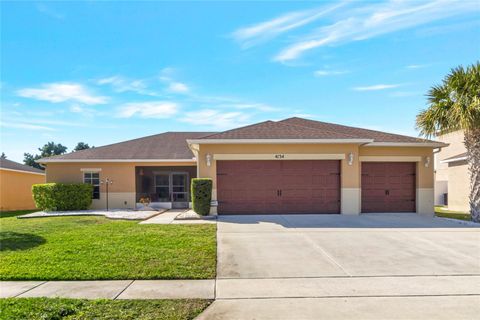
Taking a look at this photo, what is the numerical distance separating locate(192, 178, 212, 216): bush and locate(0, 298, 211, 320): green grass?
7627 millimetres

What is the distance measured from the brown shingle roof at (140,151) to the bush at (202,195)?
490 cm

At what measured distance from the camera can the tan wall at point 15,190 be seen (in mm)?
19328

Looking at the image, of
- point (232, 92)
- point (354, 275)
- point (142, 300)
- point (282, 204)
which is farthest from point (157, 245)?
point (232, 92)

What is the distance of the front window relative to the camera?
16.3 m

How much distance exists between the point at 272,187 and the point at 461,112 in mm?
7739

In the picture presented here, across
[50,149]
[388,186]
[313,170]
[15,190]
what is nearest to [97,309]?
[313,170]

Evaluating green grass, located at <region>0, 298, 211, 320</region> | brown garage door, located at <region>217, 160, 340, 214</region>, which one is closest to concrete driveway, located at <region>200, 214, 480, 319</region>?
green grass, located at <region>0, 298, 211, 320</region>

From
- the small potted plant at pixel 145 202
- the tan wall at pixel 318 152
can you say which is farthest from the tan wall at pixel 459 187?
the small potted plant at pixel 145 202

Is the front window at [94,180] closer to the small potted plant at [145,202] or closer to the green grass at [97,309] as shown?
the small potted plant at [145,202]

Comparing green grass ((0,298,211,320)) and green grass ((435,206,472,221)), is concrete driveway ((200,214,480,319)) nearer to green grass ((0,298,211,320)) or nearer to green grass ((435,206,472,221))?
green grass ((0,298,211,320))

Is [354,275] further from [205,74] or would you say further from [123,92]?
[123,92]

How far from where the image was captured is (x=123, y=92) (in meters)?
15.8

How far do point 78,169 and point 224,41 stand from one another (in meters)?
11.1

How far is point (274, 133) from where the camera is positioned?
12.8 meters
